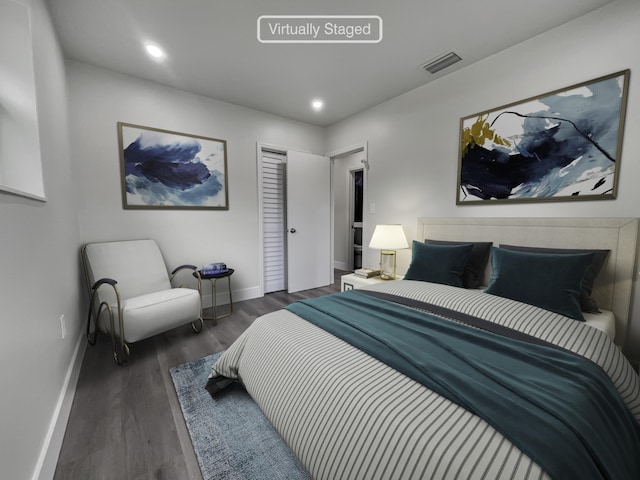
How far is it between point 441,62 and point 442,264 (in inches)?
74.4

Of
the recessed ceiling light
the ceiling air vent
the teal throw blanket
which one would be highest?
the recessed ceiling light

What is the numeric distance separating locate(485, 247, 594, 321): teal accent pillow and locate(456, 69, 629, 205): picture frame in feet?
2.08

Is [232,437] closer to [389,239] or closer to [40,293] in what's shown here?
[40,293]

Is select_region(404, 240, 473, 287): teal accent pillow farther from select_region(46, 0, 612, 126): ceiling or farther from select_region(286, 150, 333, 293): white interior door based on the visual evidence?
select_region(286, 150, 333, 293): white interior door

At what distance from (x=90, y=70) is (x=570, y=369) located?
407 centimetres

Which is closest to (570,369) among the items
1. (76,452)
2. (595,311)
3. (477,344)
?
(477,344)

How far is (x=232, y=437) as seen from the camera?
1.38m

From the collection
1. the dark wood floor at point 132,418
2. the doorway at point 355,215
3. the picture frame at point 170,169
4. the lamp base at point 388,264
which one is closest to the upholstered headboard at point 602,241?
the lamp base at point 388,264

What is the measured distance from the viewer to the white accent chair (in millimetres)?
2025

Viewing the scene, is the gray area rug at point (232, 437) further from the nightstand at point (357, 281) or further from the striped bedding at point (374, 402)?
the nightstand at point (357, 281)

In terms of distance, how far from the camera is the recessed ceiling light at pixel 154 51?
2.20m

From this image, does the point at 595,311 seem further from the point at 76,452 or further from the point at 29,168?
the point at 29,168

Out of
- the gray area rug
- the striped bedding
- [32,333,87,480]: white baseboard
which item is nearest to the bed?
the striped bedding

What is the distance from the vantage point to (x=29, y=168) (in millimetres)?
1430
